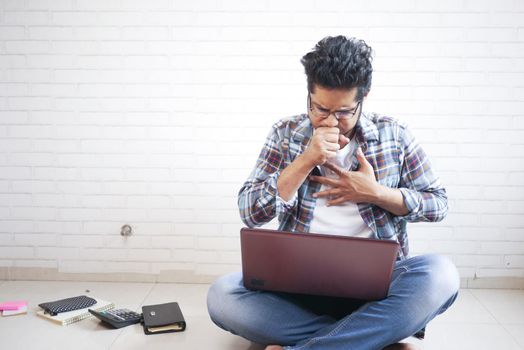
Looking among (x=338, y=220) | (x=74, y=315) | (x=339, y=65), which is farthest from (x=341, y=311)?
(x=74, y=315)

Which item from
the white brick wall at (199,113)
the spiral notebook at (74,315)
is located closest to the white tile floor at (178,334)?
the spiral notebook at (74,315)

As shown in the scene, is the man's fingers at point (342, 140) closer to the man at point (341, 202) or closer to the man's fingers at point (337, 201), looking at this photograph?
the man at point (341, 202)

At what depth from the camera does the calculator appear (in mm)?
2217

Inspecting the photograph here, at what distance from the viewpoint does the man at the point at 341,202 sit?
68.3 inches

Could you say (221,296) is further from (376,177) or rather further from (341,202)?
(376,177)

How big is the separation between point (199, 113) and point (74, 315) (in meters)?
1.11

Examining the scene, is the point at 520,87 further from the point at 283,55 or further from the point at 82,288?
the point at 82,288

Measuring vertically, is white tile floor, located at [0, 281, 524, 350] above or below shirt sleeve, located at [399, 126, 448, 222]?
below

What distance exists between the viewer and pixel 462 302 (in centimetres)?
261

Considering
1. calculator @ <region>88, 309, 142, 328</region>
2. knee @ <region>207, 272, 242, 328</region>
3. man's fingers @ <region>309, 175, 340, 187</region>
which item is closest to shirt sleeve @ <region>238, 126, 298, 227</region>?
man's fingers @ <region>309, 175, 340, 187</region>

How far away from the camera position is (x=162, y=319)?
2234 mm

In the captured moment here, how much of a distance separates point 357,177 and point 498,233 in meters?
1.35

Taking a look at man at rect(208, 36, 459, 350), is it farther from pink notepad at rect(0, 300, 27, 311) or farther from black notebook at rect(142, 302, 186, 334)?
pink notepad at rect(0, 300, 27, 311)

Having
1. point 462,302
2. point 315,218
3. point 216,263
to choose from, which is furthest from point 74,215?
point 462,302
